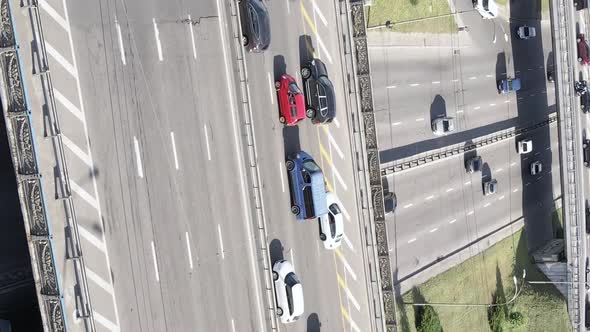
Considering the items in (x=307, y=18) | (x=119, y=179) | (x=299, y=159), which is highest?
(x=307, y=18)

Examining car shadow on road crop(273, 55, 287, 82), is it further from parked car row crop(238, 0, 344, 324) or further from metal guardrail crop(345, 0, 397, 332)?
metal guardrail crop(345, 0, 397, 332)

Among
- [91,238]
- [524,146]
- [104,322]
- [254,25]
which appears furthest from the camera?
[524,146]

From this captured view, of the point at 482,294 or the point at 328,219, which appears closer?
the point at 328,219

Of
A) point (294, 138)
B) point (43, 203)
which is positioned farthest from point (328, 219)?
point (43, 203)

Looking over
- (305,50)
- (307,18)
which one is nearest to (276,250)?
(305,50)

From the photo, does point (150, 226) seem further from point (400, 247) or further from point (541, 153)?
point (541, 153)

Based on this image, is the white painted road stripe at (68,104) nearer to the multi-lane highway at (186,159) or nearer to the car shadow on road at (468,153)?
the multi-lane highway at (186,159)

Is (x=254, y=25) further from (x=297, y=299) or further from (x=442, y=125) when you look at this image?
(x=442, y=125)
